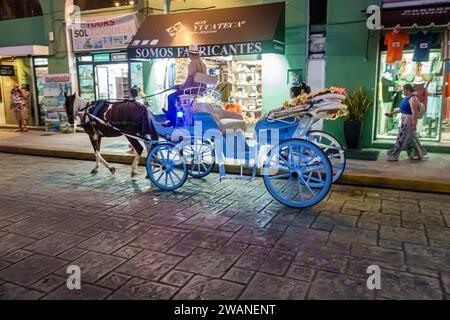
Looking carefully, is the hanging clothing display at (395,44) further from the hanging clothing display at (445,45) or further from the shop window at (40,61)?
the shop window at (40,61)

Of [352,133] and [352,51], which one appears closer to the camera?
[352,133]

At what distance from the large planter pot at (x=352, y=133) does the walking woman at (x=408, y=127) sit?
1195 millimetres

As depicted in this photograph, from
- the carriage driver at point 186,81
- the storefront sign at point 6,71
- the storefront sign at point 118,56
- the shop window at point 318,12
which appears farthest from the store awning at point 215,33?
the storefront sign at point 6,71

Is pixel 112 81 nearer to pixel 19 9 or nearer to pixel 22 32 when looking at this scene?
pixel 22 32

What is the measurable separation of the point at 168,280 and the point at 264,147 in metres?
3.08

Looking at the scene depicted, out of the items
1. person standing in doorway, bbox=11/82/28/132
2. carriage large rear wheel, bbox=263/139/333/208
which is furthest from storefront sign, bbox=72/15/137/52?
carriage large rear wheel, bbox=263/139/333/208

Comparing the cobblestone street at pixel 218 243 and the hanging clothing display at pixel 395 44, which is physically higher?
the hanging clothing display at pixel 395 44

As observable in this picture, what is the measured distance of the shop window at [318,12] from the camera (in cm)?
1053

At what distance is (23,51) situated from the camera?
14984 mm

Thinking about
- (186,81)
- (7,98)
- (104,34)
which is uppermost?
(104,34)

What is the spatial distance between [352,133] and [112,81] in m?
8.77

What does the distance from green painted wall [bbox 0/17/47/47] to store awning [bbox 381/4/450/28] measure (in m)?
12.3

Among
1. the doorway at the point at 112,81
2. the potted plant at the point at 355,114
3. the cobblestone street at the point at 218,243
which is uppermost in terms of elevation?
the doorway at the point at 112,81

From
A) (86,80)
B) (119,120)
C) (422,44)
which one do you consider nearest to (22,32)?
(86,80)
